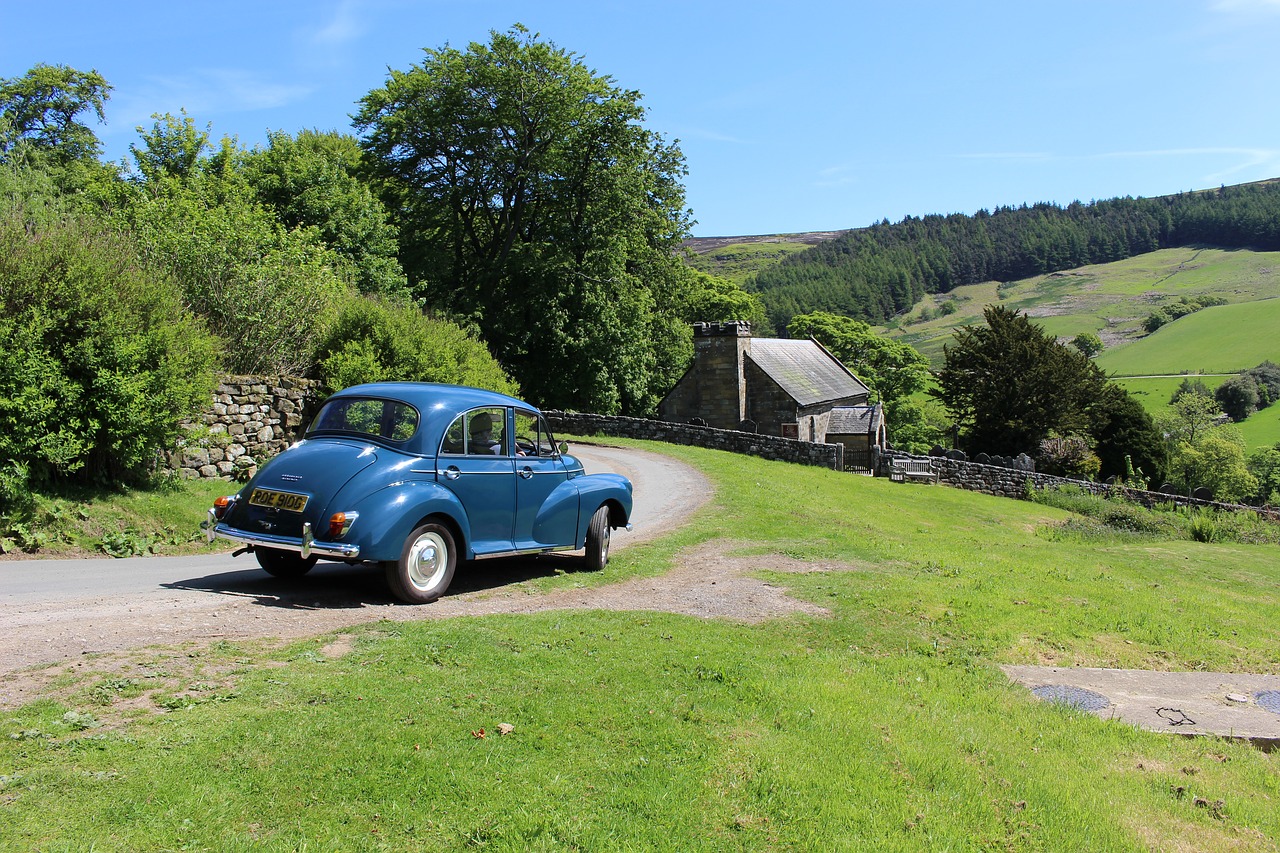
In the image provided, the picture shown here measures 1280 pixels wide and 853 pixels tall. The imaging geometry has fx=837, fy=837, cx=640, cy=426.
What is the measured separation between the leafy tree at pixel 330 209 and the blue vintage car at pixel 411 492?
26.0m

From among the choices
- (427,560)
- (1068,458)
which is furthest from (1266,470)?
(427,560)

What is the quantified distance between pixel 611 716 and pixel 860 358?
240 ft

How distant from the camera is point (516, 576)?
413 inches

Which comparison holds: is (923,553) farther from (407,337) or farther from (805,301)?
(805,301)

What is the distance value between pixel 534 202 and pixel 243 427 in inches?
1158

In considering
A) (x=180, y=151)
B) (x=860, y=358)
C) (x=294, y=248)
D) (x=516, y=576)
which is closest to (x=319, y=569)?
(x=516, y=576)

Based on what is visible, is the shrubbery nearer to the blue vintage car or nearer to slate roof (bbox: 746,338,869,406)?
slate roof (bbox: 746,338,869,406)

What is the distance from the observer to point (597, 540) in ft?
36.0

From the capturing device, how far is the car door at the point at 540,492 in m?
9.82

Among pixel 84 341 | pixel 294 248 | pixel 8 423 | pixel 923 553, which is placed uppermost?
pixel 294 248

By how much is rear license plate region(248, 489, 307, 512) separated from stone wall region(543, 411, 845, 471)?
26207mm

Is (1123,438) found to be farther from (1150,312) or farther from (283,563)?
(1150,312)

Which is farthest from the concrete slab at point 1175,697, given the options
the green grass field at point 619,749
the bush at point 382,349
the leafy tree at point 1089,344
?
the leafy tree at point 1089,344

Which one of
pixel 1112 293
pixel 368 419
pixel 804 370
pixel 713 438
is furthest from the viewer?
pixel 1112 293
